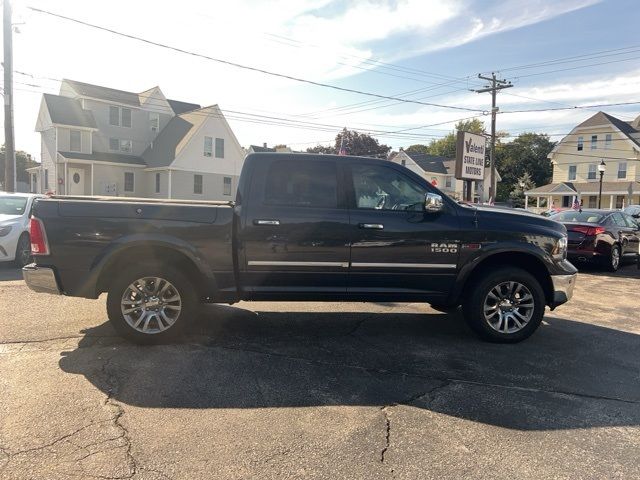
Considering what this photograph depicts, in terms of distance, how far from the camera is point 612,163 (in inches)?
1813

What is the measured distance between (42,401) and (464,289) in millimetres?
4192

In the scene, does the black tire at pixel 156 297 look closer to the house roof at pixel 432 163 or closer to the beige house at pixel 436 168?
the beige house at pixel 436 168

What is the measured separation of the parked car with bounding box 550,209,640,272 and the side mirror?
686 centimetres

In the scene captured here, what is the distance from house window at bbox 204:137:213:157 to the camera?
1387 inches

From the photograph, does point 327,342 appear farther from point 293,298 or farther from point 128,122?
point 128,122

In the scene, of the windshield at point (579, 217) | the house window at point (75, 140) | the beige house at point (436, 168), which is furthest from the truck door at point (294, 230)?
the beige house at point (436, 168)

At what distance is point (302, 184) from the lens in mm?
5223

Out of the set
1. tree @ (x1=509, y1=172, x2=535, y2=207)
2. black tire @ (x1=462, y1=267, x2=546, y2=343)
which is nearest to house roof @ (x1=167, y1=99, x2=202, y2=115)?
black tire @ (x1=462, y1=267, x2=546, y2=343)

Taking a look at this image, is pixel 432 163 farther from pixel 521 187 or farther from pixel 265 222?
pixel 265 222

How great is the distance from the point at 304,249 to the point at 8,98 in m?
Result: 17.1

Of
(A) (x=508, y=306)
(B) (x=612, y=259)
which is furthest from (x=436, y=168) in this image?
(A) (x=508, y=306)

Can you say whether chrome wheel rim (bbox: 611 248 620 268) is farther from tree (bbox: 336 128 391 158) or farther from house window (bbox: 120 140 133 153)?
tree (bbox: 336 128 391 158)

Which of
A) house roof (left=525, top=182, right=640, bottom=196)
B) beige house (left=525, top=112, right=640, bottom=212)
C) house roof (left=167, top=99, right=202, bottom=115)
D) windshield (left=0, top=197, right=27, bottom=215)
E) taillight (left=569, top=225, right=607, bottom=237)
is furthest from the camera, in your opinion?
beige house (left=525, top=112, right=640, bottom=212)

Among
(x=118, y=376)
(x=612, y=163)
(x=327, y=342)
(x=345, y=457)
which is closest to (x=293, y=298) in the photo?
(x=327, y=342)
